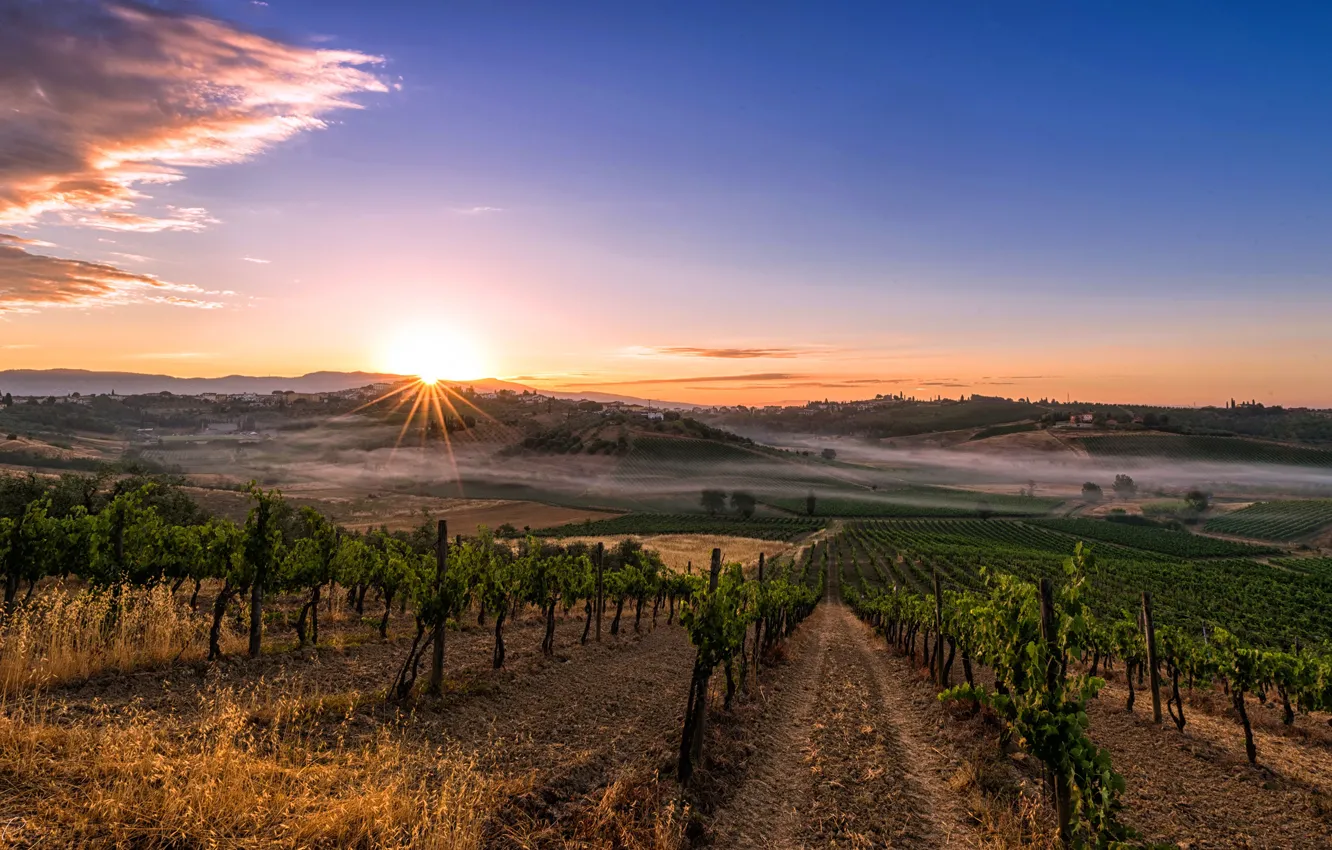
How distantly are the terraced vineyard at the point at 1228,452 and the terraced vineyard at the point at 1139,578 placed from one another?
122 meters

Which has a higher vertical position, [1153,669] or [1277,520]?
[1153,669]

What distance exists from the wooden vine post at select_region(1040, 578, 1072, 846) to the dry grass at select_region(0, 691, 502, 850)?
7.26m

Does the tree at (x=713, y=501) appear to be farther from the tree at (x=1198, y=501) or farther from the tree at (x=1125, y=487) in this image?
the tree at (x=1125, y=487)

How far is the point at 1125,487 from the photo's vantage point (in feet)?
652

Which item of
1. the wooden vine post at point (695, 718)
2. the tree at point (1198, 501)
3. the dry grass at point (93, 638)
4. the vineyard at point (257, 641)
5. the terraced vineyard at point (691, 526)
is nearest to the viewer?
the vineyard at point (257, 641)

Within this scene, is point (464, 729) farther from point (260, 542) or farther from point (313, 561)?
point (313, 561)

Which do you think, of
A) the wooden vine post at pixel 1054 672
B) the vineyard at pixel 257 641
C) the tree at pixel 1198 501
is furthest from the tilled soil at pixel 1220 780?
the tree at pixel 1198 501

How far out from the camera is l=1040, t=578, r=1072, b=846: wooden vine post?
25.2ft

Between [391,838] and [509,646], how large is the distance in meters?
15.2

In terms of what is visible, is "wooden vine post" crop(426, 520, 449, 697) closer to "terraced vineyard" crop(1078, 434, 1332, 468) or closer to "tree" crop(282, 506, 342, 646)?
"tree" crop(282, 506, 342, 646)

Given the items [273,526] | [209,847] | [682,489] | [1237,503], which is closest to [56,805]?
[209,847]

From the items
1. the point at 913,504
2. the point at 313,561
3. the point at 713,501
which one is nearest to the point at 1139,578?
the point at 313,561

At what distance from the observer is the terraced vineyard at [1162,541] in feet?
329

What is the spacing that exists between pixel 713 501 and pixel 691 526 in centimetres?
3235
